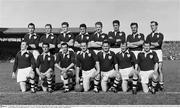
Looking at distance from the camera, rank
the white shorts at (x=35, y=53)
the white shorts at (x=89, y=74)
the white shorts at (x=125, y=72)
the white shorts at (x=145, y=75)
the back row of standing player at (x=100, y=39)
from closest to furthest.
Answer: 1. the white shorts at (x=145, y=75)
2. the white shorts at (x=125, y=72)
3. the white shorts at (x=89, y=74)
4. the back row of standing player at (x=100, y=39)
5. the white shorts at (x=35, y=53)

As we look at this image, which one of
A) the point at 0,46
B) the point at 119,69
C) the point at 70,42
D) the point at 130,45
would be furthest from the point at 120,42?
the point at 0,46

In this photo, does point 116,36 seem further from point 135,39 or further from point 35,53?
point 35,53

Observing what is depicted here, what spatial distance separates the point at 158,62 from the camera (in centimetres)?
733

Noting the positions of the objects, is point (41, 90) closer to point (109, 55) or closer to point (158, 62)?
point (109, 55)

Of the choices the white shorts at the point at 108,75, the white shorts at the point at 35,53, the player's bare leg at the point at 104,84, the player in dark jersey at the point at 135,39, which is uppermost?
the player in dark jersey at the point at 135,39

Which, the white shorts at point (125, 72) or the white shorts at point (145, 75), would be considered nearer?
the white shorts at point (145, 75)

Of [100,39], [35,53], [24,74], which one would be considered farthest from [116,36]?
[24,74]

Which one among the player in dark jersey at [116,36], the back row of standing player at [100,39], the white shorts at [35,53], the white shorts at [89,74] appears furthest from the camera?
the white shorts at [35,53]

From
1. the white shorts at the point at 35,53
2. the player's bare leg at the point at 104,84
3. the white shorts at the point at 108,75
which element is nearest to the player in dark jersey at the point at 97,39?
the white shorts at the point at 108,75

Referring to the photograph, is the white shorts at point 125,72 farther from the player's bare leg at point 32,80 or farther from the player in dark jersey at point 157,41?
the player's bare leg at point 32,80

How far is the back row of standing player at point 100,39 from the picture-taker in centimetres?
759

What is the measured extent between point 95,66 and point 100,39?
771mm

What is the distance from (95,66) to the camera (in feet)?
25.1

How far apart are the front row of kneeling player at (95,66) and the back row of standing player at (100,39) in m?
0.26
